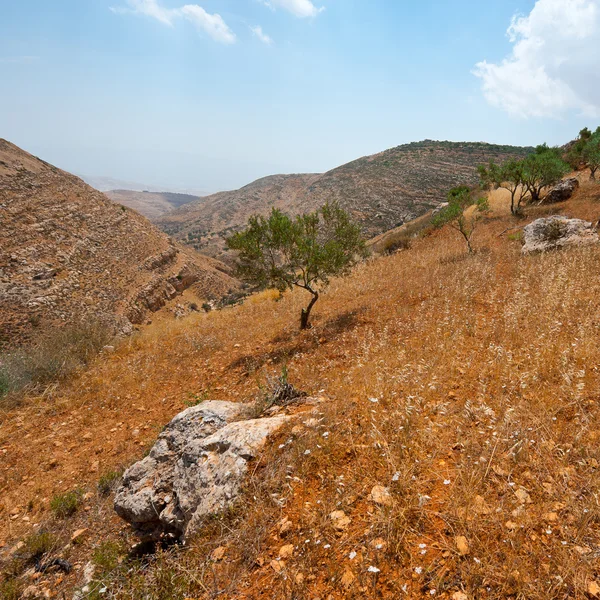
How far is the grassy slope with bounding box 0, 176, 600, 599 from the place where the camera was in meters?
2.41

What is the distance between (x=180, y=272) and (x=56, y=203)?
484 inches

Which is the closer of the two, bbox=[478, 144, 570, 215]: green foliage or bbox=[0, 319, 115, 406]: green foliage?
bbox=[0, 319, 115, 406]: green foliage

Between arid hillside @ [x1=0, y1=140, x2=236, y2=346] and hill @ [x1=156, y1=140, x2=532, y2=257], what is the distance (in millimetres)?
18007

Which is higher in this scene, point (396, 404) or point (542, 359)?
point (542, 359)

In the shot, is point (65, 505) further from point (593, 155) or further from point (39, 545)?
point (593, 155)

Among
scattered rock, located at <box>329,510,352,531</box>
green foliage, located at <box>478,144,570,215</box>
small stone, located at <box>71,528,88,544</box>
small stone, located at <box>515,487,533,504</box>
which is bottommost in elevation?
small stone, located at <box>71,528,88,544</box>

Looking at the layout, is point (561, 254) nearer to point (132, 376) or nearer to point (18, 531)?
point (132, 376)

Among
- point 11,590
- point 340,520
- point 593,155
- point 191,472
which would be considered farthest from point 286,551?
point 593,155

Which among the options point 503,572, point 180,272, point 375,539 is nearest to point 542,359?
point 503,572

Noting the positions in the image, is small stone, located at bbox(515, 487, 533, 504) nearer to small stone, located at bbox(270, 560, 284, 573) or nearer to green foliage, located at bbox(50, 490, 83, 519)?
small stone, located at bbox(270, 560, 284, 573)

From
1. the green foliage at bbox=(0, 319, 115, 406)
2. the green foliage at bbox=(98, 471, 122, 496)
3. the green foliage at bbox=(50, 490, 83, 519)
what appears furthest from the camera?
the green foliage at bbox=(0, 319, 115, 406)

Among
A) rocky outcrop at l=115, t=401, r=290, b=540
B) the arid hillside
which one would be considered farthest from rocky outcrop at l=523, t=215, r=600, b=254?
the arid hillside

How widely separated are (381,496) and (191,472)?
93.2 inches

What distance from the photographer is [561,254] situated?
435 inches
